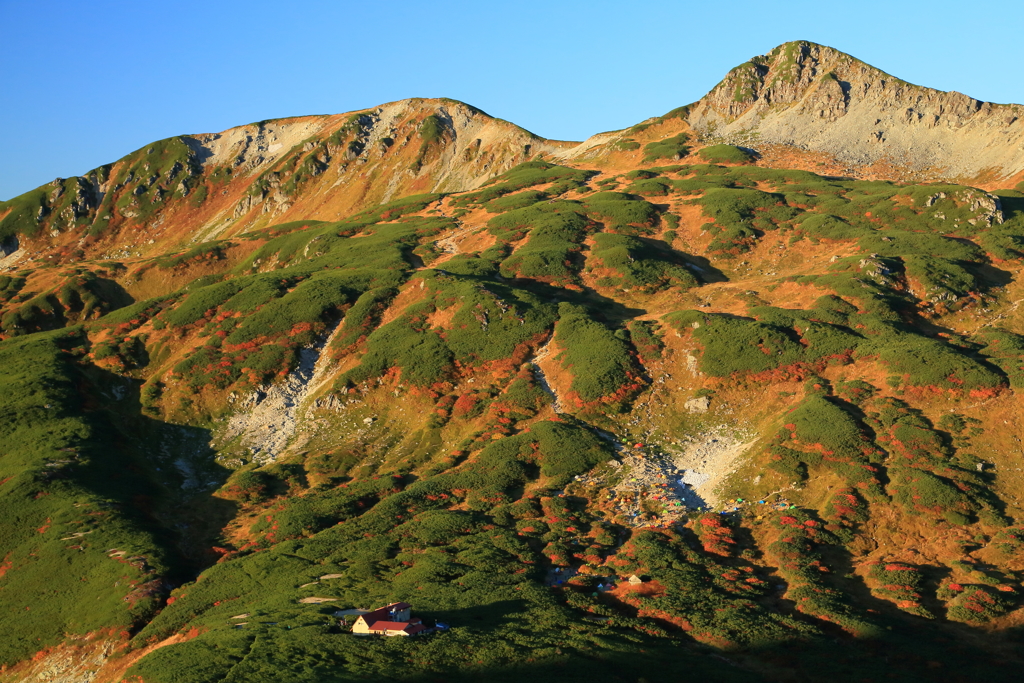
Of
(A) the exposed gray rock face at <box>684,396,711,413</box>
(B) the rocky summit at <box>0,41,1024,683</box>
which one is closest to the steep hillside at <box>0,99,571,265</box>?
(B) the rocky summit at <box>0,41,1024,683</box>

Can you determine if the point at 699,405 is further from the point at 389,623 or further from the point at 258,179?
the point at 258,179

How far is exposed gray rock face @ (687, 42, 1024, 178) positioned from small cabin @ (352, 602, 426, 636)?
398 feet

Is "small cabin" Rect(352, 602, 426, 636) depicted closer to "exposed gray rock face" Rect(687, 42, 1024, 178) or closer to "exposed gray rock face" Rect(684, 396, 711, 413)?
"exposed gray rock face" Rect(684, 396, 711, 413)

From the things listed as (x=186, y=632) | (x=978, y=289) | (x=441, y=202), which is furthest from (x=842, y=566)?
(x=441, y=202)

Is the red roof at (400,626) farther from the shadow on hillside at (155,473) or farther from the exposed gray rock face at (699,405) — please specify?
the exposed gray rock face at (699,405)

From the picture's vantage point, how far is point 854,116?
13188cm

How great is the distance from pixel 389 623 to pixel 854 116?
447ft

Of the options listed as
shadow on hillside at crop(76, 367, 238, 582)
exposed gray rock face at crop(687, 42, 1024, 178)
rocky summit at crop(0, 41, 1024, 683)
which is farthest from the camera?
exposed gray rock face at crop(687, 42, 1024, 178)

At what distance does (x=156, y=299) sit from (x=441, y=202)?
58952 mm

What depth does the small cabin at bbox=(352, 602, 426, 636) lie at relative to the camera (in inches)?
1262

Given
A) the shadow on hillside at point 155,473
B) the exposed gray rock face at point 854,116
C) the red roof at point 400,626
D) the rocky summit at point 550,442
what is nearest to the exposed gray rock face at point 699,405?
the rocky summit at point 550,442

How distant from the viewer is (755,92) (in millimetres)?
144125

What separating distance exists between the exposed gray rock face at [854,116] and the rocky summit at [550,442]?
5.50ft

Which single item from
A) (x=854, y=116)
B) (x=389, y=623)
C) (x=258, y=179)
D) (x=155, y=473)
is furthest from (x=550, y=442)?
(x=258, y=179)
